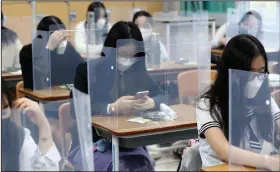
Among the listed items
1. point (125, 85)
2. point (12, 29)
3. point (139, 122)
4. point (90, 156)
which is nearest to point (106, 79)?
point (125, 85)

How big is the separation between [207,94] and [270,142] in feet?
1.25

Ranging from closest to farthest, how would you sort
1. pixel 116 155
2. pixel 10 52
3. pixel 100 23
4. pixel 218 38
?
pixel 116 155 → pixel 10 52 → pixel 218 38 → pixel 100 23

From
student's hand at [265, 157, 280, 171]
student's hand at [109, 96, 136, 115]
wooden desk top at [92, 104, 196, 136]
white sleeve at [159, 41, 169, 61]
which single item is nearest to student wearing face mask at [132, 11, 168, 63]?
white sleeve at [159, 41, 169, 61]

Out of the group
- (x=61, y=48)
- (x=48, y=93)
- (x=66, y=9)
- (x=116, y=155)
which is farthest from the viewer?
(x=66, y=9)

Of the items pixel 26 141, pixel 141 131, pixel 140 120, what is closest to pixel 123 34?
pixel 140 120

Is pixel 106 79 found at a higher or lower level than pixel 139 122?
higher

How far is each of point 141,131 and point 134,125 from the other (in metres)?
0.10

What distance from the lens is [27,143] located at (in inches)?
84.0

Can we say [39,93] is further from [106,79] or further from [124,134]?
[124,134]

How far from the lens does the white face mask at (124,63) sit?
9.41 ft

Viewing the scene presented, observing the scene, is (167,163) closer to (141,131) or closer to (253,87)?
(141,131)

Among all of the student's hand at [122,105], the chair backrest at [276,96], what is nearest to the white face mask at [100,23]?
the student's hand at [122,105]

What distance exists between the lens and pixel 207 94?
2.26 m

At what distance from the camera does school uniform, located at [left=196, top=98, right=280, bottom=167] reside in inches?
77.5
